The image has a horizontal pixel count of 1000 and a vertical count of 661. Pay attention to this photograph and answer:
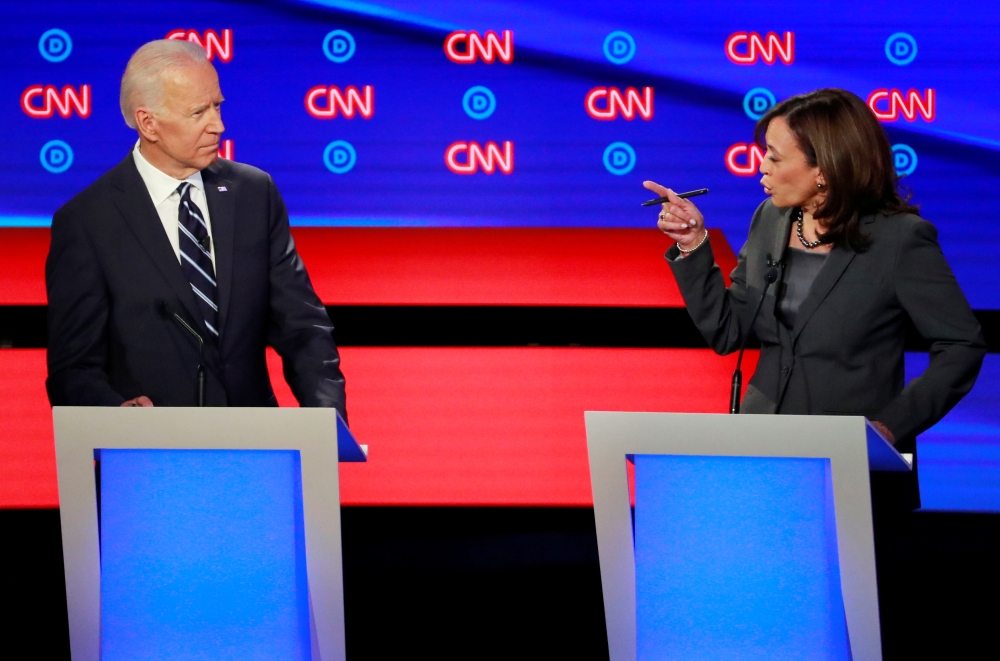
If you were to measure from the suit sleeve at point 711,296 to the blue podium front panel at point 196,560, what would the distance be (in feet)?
3.55

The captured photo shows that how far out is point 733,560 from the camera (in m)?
1.64

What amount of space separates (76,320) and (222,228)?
34 centimetres

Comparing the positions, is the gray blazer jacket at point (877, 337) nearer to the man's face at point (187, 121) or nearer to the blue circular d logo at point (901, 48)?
the man's face at point (187, 121)

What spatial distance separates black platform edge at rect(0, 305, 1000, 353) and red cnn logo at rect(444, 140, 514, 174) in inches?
17.9

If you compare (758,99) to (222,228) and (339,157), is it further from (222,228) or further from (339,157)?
(222,228)

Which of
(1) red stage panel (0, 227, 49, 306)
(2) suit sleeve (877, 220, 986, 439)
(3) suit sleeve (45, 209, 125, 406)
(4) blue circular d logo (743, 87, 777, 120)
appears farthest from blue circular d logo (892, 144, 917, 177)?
(1) red stage panel (0, 227, 49, 306)

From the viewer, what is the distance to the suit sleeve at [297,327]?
2359 millimetres

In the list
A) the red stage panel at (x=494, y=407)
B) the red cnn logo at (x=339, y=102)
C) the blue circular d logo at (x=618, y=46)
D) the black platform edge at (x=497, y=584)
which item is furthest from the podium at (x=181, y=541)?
the blue circular d logo at (x=618, y=46)

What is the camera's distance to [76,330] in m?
2.23

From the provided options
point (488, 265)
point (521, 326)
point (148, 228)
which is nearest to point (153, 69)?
point (148, 228)

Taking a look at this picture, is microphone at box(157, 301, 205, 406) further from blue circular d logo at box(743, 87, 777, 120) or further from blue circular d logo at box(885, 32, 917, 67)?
blue circular d logo at box(885, 32, 917, 67)

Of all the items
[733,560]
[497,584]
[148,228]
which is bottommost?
[497,584]

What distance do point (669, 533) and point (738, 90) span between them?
226cm

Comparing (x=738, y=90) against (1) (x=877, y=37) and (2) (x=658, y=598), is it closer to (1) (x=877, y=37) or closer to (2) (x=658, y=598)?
(1) (x=877, y=37)
